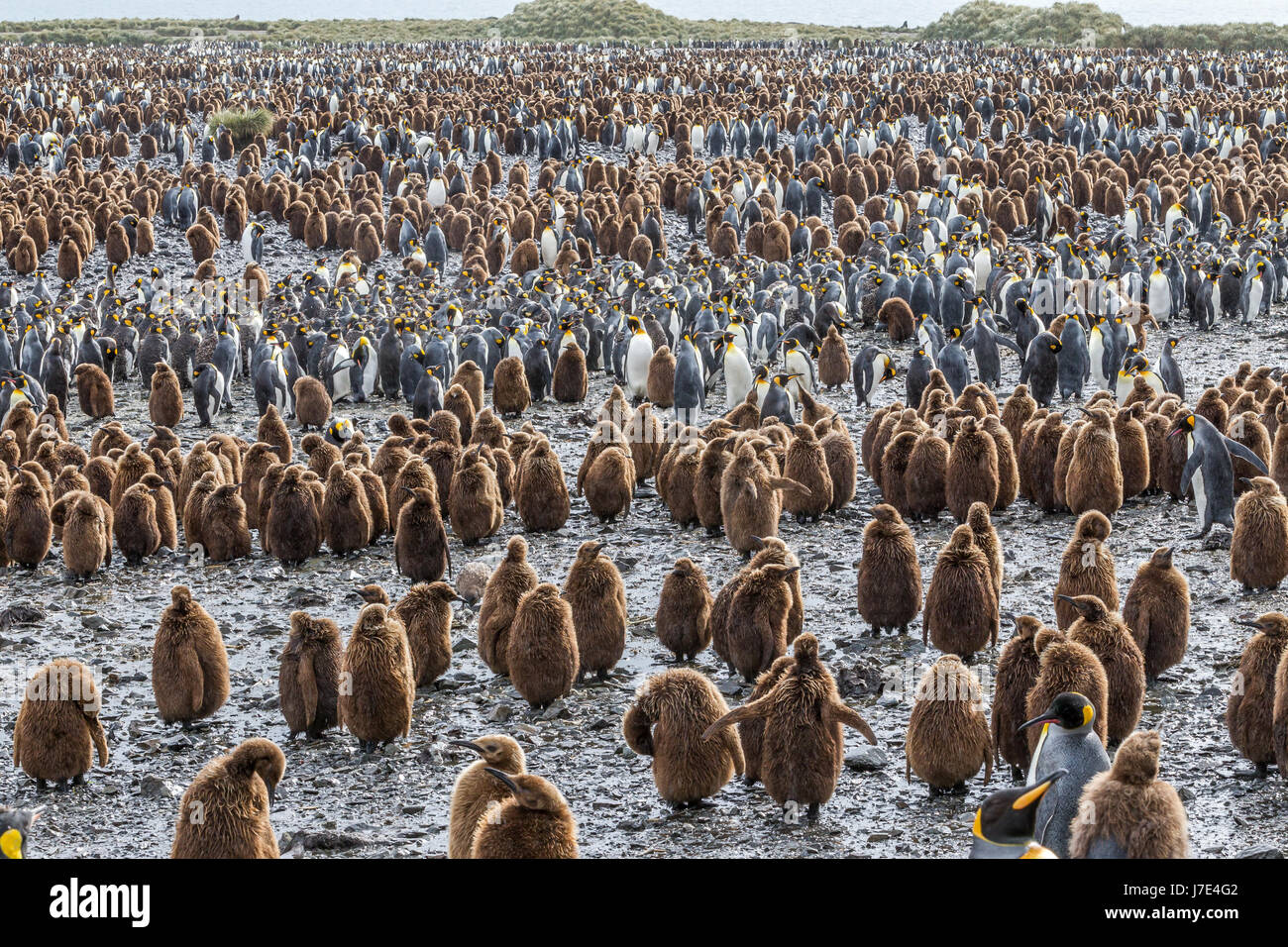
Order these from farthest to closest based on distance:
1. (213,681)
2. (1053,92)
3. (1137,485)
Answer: (1053,92) < (1137,485) < (213,681)

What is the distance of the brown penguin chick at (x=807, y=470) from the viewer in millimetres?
9766

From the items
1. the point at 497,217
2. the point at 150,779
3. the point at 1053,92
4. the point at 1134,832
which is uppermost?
the point at 1053,92

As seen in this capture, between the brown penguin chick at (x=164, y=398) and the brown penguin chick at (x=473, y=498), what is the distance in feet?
15.4

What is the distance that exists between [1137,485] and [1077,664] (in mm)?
4735

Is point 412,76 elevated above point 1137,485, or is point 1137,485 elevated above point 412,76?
point 412,76

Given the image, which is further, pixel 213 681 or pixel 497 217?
pixel 497 217

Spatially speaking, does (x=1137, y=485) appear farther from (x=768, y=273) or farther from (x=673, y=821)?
(x=768, y=273)

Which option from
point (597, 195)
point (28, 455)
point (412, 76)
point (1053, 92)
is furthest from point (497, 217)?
point (412, 76)

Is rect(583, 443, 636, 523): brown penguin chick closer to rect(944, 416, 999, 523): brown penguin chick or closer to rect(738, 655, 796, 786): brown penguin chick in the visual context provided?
rect(944, 416, 999, 523): brown penguin chick

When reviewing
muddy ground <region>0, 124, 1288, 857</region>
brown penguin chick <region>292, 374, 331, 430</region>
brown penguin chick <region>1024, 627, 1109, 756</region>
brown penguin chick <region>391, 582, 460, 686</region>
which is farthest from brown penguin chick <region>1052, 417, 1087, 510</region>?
brown penguin chick <region>292, 374, 331, 430</region>

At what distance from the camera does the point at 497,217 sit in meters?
21.0

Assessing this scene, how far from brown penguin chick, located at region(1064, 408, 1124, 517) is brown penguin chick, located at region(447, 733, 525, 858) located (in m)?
5.38

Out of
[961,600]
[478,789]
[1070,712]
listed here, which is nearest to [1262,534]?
[961,600]
